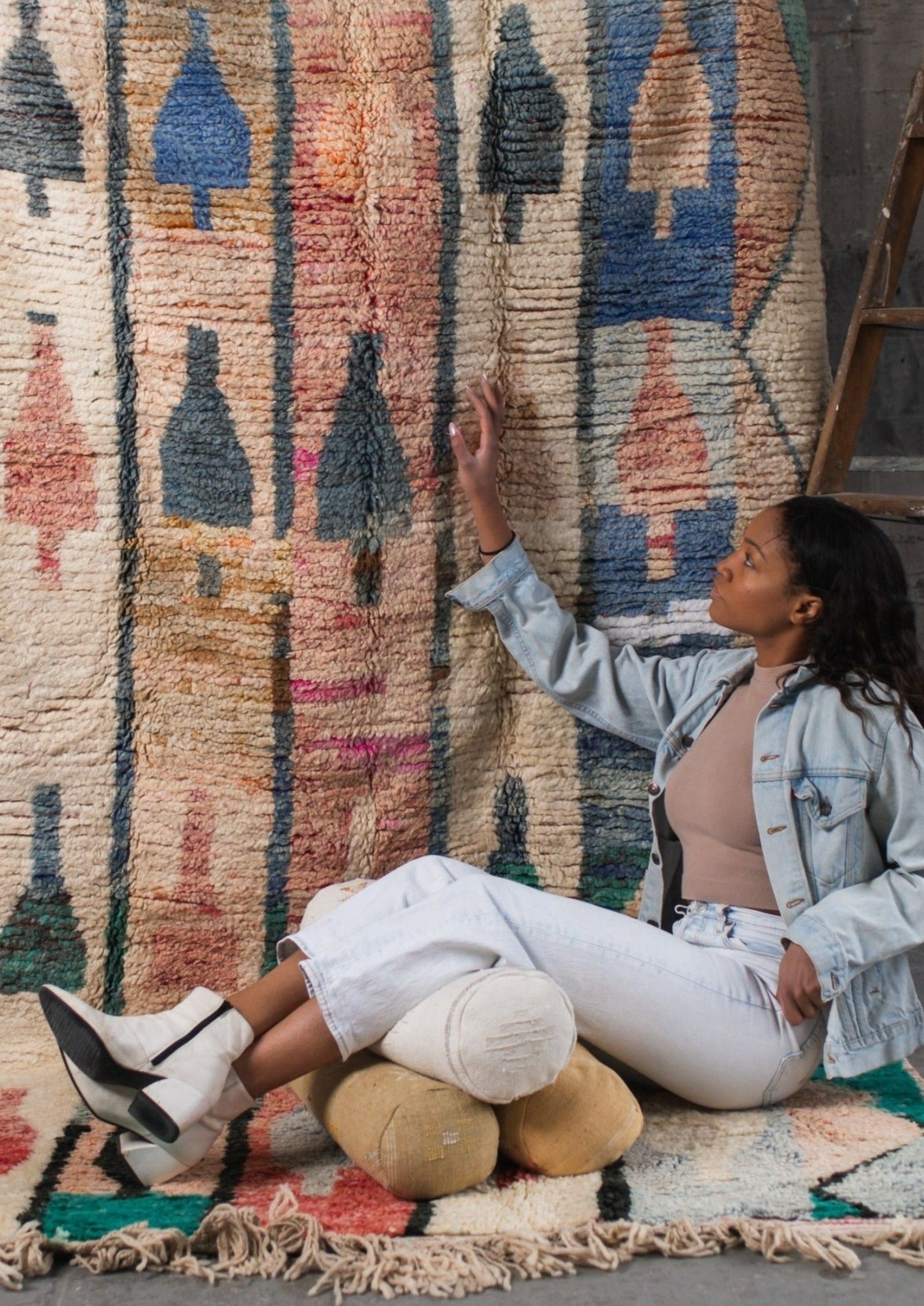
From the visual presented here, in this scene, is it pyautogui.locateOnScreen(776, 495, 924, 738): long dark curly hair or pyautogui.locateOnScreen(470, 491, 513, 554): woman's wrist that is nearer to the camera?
pyautogui.locateOnScreen(776, 495, 924, 738): long dark curly hair

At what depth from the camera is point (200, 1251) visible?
146 cm

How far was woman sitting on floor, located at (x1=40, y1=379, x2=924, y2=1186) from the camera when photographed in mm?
1646

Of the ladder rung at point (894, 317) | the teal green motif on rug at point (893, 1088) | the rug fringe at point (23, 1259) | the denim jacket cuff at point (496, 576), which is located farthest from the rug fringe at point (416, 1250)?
the ladder rung at point (894, 317)

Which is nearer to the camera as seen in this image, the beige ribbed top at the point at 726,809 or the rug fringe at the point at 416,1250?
the rug fringe at the point at 416,1250

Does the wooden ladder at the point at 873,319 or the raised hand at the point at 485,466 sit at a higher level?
the wooden ladder at the point at 873,319

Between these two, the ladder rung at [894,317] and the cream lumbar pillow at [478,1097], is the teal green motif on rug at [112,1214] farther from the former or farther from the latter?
the ladder rung at [894,317]

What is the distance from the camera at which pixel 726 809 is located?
188 centimetres

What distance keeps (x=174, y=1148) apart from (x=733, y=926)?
0.82 meters

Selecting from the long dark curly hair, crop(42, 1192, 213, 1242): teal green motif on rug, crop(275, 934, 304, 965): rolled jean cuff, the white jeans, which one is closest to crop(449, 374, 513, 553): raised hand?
the long dark curly hair

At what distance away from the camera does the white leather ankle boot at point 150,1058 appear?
1565 mm

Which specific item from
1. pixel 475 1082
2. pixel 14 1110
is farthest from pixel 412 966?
pixel 14 1110

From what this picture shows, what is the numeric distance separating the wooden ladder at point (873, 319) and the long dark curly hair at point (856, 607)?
240 millimetres

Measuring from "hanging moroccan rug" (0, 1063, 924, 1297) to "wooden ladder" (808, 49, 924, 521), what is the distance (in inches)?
39.3

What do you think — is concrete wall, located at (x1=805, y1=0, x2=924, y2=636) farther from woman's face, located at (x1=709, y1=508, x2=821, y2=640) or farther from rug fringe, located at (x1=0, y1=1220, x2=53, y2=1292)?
rug fringe, located at (x1=0, y1=1220, x2=53, y2=1292)
